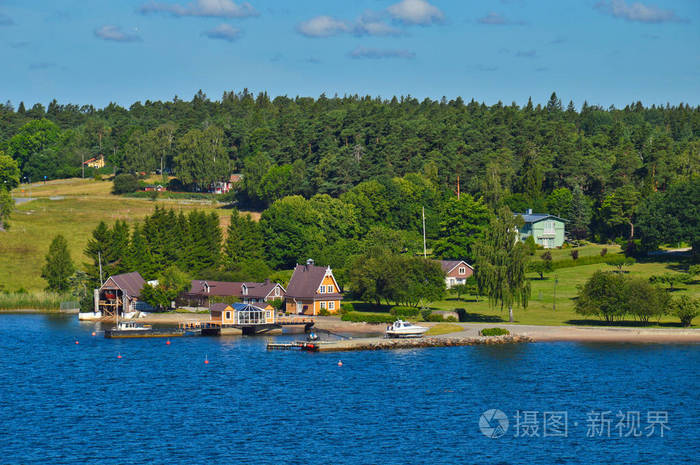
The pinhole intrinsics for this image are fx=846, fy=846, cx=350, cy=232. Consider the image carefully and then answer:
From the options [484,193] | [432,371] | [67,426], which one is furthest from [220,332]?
[484,193]

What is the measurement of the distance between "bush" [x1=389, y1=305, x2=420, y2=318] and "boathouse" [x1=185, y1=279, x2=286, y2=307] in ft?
67.7

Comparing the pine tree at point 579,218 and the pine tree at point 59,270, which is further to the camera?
the pine tree at point 579,218

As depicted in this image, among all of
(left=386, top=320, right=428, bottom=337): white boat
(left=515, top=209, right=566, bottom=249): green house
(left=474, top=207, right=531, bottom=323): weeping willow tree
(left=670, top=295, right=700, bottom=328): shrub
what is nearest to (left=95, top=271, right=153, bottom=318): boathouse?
(left=386, top=320, right=428, bottom=337): white boat

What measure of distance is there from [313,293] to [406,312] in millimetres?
14814

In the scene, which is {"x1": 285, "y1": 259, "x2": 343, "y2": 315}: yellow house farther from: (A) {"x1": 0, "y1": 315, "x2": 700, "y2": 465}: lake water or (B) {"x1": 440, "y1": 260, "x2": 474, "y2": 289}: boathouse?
(A) {"x1": 0, "y1": 315, "x2": 700, "y2": 465}: lake water

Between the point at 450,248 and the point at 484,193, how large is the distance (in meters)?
41.2

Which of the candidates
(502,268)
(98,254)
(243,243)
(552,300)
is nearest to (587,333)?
(502,268)

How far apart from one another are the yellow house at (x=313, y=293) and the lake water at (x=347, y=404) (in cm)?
2067

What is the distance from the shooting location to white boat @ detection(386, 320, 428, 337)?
321ft

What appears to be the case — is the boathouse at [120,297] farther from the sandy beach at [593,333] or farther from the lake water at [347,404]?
the sandy beach at [593,333]

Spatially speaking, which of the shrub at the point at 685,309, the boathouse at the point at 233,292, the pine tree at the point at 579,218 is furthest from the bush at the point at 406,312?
the pine tree at the point at 579,218

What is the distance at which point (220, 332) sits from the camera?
109062mm

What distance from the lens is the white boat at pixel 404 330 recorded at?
97.8 meters

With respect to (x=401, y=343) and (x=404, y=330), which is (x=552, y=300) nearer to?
(x=404, y=330)
